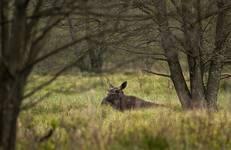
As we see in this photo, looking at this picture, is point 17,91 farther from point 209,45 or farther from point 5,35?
point 209,45

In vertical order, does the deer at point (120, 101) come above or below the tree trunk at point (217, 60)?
below

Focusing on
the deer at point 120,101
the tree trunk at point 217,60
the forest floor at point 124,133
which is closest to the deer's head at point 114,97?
the deer at point 120,101

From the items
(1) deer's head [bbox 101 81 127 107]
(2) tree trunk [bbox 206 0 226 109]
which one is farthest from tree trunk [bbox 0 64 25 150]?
(1) deer's head [bbox 101 81 127 107]

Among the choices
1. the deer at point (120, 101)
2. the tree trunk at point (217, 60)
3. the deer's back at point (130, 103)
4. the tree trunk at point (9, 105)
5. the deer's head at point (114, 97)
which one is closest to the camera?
the tree trunk at point (9, 105)

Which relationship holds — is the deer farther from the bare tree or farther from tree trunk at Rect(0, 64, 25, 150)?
tree trunk at Rect(0, 64, 25, 150)

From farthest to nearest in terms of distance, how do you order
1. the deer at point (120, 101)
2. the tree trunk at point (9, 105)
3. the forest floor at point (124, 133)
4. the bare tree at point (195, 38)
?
the deer at point (120, 101) < the bare tree at point (195, 38) < the forest floor at point (124, 133) < the tree trunk at point (9, 105)

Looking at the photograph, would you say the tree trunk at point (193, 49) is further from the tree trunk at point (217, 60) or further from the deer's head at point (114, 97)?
the deer's head at point (114, 97)

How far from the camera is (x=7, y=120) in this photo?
17.5ft

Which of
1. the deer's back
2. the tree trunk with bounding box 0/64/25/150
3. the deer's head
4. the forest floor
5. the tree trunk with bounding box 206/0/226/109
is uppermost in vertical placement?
the tree trunk with bounding box 0/64/25/150

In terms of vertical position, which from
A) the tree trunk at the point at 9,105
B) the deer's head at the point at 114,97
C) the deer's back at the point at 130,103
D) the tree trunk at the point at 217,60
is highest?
the tree trunk at the point at 9,105


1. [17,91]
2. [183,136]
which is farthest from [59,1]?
[183,136]

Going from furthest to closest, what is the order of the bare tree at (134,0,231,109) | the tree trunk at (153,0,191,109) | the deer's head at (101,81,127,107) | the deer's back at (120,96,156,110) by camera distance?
the deer's head at (101,81,127,107)
the deer's back at (120,96,156,110)
the bare tree at (134,0,231,109)
the tree trunk at (153,0,191,109)

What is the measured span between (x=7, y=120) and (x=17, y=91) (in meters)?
0.31

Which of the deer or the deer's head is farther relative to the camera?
the deer's head
